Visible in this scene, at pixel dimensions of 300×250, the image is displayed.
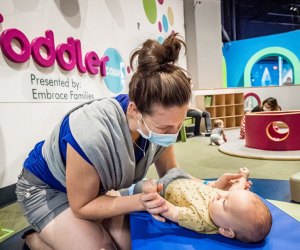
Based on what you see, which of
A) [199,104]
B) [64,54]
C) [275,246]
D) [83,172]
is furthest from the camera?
[199,104]

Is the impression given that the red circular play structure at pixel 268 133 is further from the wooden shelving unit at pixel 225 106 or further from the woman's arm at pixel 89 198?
the woman's arm at pixel 89 198

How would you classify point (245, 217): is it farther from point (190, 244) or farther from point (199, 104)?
point (199, 104)

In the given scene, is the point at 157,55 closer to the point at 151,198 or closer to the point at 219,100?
the point at 151,198

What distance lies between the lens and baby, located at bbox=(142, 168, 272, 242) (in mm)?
1077

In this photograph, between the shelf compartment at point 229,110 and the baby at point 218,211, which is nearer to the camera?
the baby at point 218,211

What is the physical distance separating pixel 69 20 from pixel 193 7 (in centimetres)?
506

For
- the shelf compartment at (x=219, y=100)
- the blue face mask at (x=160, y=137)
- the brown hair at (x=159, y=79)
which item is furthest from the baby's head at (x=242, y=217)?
the shelf compartment at (x=219, y=100)

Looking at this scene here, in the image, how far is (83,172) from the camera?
3.92 ft

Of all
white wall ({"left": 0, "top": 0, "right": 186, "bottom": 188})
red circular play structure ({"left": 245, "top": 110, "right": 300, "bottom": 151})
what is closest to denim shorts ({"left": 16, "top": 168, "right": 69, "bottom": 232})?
white wall ({"left": 0, "top": 0, "right": 186, "bottom": 188})

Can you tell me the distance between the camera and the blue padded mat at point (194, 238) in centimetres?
110

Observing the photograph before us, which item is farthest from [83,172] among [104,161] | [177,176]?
[177,176]

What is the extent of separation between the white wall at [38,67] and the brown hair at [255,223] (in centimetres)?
249

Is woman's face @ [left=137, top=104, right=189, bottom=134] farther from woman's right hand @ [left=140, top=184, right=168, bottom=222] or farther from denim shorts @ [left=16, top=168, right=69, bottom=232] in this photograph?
denim shorts @ [left=16, top=168, right=69, bottom=232]

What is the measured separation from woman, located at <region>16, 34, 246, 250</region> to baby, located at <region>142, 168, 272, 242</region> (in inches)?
4.4
